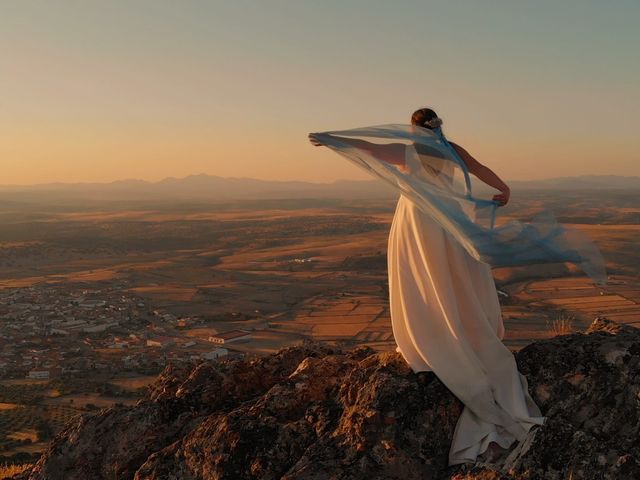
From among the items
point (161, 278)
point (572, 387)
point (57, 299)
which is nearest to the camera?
point (572, 387)

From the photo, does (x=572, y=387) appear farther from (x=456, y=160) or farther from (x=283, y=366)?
(x=283, y=366)

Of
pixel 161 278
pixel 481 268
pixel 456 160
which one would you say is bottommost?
pixel 161 278

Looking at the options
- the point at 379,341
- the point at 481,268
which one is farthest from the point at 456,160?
the point at 379,341

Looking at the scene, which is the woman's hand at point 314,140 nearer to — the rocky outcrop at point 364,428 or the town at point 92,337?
the rocky outcrop at point 364,428

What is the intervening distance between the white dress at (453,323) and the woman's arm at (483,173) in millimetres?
295

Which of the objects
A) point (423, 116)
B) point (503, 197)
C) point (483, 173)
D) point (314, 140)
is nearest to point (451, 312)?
point (503, 197)

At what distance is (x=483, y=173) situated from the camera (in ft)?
13.7

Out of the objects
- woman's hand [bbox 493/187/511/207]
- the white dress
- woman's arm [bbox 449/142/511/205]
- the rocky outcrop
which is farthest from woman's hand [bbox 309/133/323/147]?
the rocky outcrop

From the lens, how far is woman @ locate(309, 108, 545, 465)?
147 inches

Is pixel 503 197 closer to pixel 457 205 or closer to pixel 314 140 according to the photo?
pixel 457 205

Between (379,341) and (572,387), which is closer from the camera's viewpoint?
(572,387)

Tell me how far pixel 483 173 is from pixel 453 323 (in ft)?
3.41

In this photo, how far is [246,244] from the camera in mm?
87375

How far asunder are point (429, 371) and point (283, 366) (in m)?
1.69
